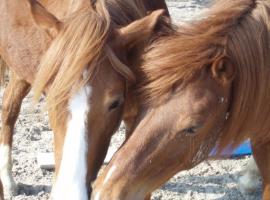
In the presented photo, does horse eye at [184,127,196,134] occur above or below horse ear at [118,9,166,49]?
below

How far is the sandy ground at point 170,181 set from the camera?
333 cm

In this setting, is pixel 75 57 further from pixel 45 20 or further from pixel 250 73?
pixel 250 73

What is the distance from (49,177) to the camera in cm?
346

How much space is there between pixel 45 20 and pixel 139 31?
40 cm

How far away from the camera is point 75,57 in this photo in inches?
79.9

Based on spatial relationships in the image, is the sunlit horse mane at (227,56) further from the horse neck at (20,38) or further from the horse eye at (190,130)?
the horse neck at (20,38)

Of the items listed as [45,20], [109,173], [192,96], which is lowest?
[109,173]

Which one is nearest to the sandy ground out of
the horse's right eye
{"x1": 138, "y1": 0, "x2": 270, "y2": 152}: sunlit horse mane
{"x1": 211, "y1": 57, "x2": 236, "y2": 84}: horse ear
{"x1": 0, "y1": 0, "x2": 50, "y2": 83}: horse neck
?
{"x1": 0, "y1": 0, "x2": 50, "y2": 83}: horse neck

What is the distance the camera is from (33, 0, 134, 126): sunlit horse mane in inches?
79.3

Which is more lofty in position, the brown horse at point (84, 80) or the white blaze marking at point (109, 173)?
the brown horse at point (84, 80)

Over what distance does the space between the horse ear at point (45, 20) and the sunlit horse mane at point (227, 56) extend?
1.31 ft

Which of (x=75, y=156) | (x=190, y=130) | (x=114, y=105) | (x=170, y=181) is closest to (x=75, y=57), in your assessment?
(x=114, y=105)

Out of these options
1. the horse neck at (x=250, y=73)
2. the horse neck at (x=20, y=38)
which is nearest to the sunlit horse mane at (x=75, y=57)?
the horse neck at (x=250, y=73)

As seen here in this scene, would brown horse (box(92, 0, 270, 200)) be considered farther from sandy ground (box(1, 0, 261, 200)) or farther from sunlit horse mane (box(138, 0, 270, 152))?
Answer: sandy ground (box(1, 0, 261, 200))
